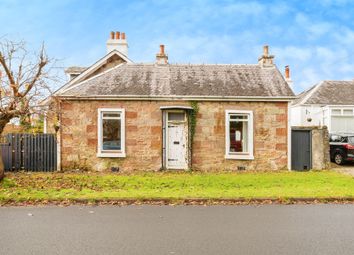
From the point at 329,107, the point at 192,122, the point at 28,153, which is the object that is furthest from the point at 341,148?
the point at 28,153

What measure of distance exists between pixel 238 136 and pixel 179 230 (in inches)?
491

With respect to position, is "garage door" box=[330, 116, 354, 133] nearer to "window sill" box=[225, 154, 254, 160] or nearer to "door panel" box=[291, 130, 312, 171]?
"door panel" box=[291, 130, 312, 171]

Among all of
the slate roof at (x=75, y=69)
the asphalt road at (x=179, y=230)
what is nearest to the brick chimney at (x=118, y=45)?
the slate roof at (x=75, y=69)

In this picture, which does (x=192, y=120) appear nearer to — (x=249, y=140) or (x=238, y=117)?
(x=238, y=117)

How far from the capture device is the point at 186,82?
20266 mm

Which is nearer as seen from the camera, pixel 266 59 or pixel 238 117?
pixel 238 117

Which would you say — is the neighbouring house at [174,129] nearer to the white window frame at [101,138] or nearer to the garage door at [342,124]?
the white window frame at [101,138]

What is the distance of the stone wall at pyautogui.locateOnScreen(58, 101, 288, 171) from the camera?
62.2 ft

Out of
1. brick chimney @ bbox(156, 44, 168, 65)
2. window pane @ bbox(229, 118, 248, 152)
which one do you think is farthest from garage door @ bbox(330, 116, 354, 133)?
brick chimney @ bbox(156, 44, 168, 65)

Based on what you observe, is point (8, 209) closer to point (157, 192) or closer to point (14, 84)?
point (157, 192)

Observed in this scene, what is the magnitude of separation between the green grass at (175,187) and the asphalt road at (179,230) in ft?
3.36

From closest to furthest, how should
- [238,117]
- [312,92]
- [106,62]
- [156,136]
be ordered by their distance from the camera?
[156,136] → [238,117] → [106,62] → [312,92]

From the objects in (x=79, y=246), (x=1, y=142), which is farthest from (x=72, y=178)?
(x=79, y=246)

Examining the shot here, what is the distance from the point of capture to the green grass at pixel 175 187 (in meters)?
10.9
